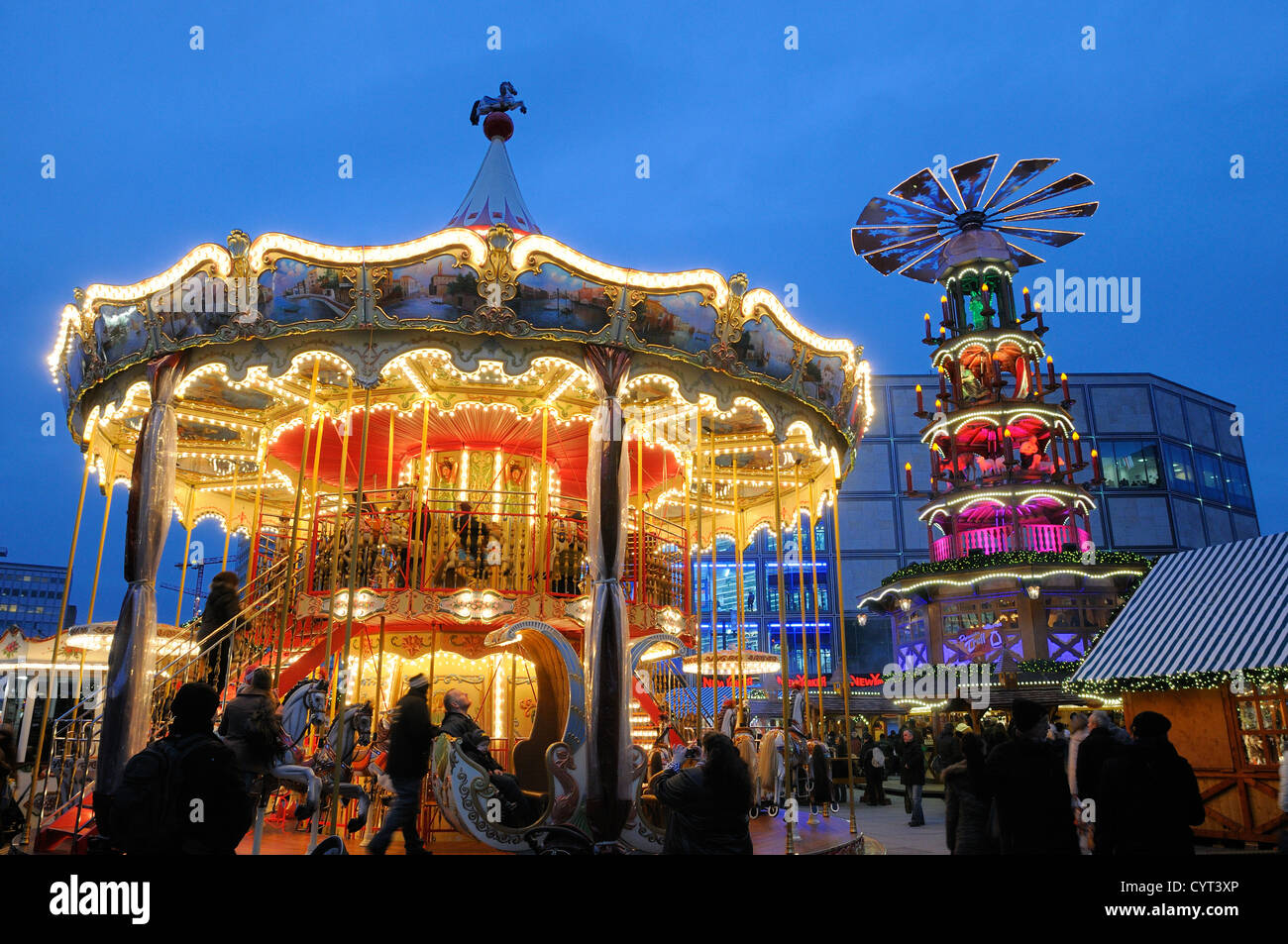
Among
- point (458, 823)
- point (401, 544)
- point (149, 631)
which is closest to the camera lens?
point (458, 823)

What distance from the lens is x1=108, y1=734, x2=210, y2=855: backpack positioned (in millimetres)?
3539

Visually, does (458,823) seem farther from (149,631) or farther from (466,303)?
(466,303)

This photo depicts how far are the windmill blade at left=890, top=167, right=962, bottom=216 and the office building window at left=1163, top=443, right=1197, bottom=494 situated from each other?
19.9 m

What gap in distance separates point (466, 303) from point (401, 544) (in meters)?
3.99

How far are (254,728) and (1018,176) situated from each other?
3385cm

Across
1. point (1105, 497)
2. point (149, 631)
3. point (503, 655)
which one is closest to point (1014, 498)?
point (1105, 497)

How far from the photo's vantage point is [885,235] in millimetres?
33719

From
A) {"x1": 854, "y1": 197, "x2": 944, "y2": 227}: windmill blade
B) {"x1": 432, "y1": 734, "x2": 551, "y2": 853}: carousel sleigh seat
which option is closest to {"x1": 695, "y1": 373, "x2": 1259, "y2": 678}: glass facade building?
{"x1": 854, "y1": 197, "x2": 944, "y2": 227}: windmill blade

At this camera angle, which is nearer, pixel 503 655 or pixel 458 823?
pixel 458 823

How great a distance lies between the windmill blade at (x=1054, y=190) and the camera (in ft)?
102

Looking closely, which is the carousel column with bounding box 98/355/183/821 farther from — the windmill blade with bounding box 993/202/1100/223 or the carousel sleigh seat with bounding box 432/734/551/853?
the windmill blade with bounding box 993/202/1100/223

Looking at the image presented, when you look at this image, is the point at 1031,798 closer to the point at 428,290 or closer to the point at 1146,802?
the point at 1146,802
